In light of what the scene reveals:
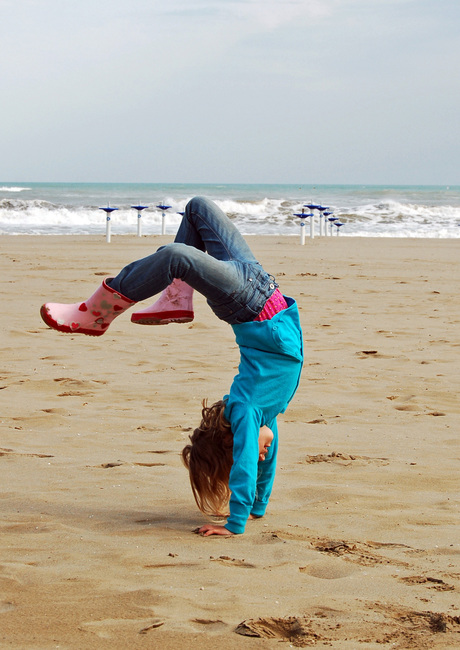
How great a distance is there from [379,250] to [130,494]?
16.9m

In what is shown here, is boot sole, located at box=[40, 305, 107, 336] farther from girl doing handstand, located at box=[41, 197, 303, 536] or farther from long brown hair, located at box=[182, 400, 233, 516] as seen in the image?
long brown hair, located at box=[182, 400, 233, 516]

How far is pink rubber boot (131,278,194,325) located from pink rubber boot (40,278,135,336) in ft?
0.94

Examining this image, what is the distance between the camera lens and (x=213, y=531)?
3.34 metres

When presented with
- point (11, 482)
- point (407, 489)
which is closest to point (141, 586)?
point (11, 482)

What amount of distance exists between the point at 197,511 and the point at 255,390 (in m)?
0.73

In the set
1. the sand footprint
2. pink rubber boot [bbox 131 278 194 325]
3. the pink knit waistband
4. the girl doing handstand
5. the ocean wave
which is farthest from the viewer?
the ocean wave

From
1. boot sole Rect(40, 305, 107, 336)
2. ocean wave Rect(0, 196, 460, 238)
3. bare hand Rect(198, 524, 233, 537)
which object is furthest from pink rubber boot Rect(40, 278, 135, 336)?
ocean wave Rect(0, 196, 460, 238)

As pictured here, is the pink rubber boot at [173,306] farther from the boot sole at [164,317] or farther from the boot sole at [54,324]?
the boot sole at [54,324]

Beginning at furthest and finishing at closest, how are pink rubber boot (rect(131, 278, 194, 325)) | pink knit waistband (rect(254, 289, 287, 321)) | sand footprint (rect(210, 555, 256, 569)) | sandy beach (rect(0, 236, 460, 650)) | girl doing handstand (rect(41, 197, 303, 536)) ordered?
1. pink rubber boot (rect(131, 278, 194, 325))
2. pink knit waistband (rect(254, 289, 287, 321))
3. girl doing handstand (rect(41, 197, 303, 536))
4. sand footprint (rect(210, 555, 256, 569))
5. sandy beach (rect(0, 236, 460, 650))

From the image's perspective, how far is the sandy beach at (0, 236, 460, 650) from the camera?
245 cm

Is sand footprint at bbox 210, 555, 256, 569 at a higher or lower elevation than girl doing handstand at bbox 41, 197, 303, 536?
lower

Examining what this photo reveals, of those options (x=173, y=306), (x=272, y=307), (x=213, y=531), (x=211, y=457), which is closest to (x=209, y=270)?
(x=272, y=307)

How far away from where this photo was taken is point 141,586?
8.85 feet

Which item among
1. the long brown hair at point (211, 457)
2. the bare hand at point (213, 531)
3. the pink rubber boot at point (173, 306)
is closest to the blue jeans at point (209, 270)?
the pink rubber boot at point (173, 306)
